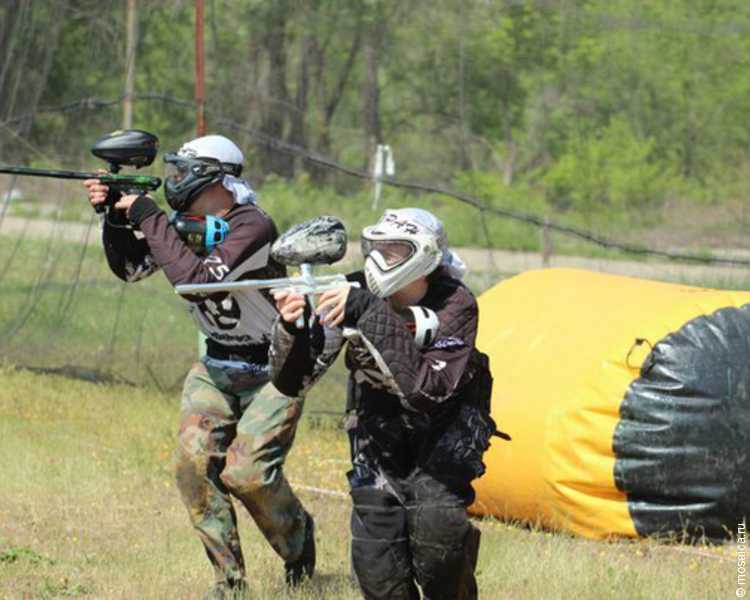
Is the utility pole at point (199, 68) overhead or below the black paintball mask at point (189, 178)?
below

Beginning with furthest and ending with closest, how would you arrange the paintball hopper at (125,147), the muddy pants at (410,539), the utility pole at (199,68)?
1. the utility pole at (199,68)
2. the paintball hopper at (125,147)
3. the muddy pants at (410,539)

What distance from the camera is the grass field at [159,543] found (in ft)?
23.1

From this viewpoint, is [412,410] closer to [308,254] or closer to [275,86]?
[308,254]

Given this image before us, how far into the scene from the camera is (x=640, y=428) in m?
7.94

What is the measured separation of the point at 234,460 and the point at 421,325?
154 cm

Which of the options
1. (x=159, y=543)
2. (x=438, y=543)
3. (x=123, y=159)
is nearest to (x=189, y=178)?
(x=123, y=159)

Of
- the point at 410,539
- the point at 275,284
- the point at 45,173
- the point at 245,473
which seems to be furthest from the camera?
the point at 245,473

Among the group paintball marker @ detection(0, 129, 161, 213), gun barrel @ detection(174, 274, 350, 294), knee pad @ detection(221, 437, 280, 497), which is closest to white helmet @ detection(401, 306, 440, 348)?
gun barrel @ detection(174, 274, 350, 294)

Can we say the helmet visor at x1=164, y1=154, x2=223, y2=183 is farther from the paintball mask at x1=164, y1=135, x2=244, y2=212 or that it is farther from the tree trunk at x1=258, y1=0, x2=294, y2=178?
the tree trunk at x1=258, y1=0, x2=294, y2=178

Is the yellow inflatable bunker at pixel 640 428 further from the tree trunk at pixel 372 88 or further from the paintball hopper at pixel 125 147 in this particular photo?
A: the tree trunk at pixel 372 88

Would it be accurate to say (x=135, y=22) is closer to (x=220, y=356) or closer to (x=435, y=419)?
(x=220, y=356)

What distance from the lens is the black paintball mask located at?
267 inches

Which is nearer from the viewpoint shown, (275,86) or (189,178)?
(189,178)

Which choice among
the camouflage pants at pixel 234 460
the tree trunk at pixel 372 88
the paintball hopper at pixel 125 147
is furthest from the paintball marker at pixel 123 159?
the tree trunk at pixel 372 88
